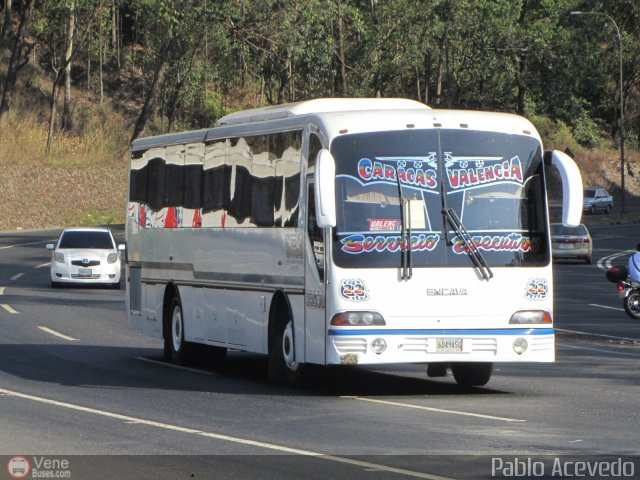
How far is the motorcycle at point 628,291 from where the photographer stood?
26.9 metres

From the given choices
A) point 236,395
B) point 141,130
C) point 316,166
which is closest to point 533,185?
point 316,166

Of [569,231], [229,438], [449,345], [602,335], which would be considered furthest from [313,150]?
[569,231]

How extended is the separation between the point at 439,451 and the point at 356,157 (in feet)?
15.2

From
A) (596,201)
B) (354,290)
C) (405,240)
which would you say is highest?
(596,201)

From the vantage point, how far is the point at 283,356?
50.6 ft

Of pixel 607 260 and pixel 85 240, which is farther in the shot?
pixel 607 260

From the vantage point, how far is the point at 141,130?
70750 millimetres

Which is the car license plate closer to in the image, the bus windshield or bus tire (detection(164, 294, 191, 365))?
bus tire (detection(164, 294, 191, 365))

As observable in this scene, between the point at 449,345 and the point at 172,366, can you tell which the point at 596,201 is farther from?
the point at 449,345

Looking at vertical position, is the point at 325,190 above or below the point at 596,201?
below

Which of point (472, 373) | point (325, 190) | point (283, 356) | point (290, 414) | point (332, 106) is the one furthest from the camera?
point (332, 106)

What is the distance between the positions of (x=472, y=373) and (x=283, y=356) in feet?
6.93

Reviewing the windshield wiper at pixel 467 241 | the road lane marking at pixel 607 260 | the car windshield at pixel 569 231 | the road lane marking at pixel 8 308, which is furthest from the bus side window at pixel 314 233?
the car windshield at pixel 569 231

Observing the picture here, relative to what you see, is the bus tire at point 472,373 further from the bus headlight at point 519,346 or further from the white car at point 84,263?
the white car at point 84,263
